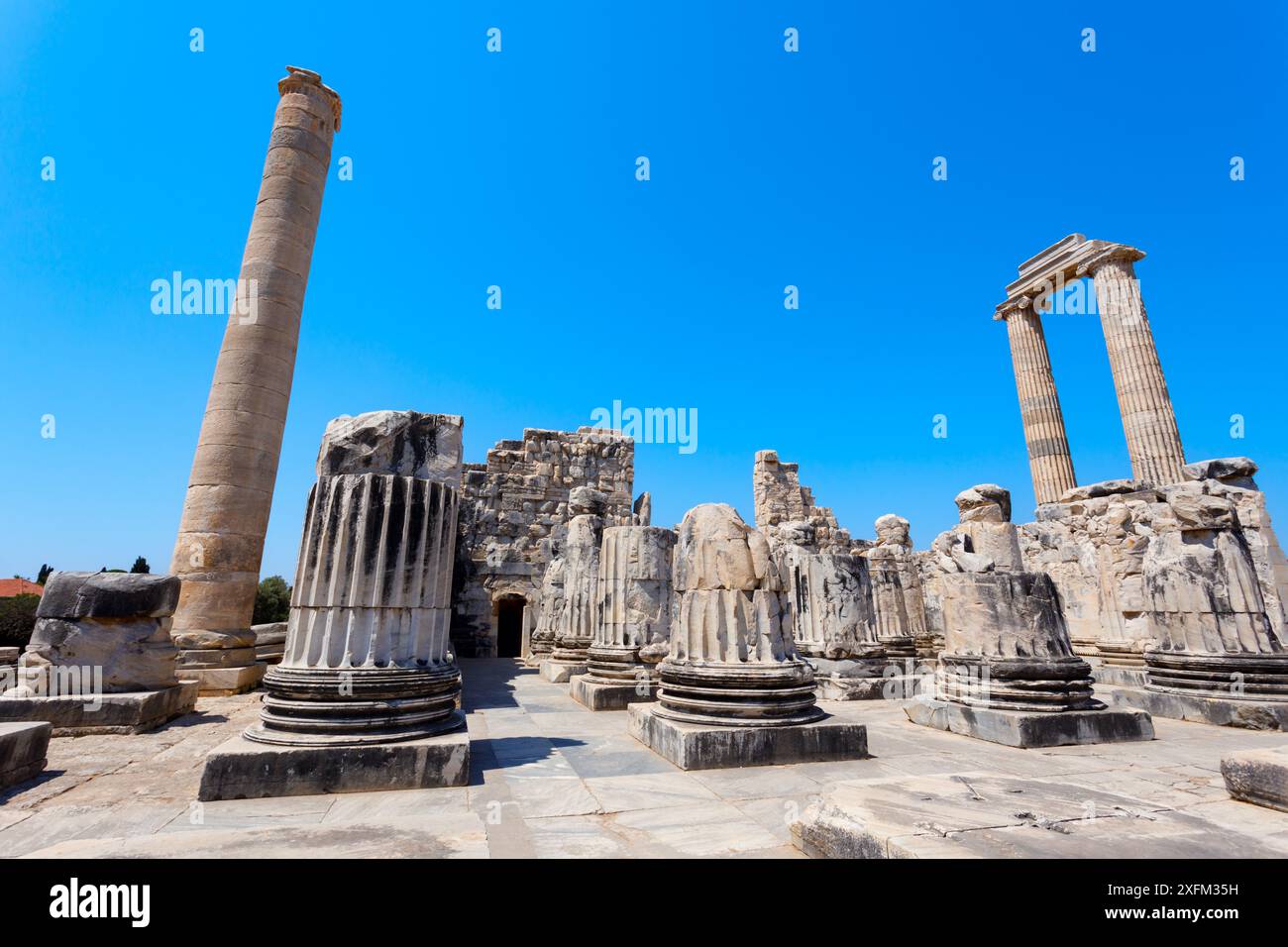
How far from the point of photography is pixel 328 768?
153 inches

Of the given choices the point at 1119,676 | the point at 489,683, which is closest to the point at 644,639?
the point at 489,683

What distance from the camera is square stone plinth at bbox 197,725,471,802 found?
374 cm

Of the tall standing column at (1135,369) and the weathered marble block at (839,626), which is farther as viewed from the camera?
the tall standing column at (1135,369)

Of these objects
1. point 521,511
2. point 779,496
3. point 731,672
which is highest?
point 779,496

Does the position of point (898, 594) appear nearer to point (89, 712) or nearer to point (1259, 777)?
Result: point (1259, 777)

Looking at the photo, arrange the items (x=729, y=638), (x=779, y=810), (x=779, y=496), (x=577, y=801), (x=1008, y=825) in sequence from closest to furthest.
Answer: (x=1008, y=825)
(x=779, y=810)
(x=577, y=801)
(x=729, y=638)
(x=779, y=496)

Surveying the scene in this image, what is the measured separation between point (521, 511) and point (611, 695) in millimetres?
12190

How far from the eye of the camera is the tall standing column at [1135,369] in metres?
15.8

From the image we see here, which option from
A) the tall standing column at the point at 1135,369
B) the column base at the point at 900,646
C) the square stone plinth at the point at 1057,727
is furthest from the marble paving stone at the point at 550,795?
the tall standing column at the point at 1135,369

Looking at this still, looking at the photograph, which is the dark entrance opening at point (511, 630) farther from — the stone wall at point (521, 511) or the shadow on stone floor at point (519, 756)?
the shadow on stone floor at point (519, 756)

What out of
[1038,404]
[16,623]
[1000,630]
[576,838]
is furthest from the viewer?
[1038,404]

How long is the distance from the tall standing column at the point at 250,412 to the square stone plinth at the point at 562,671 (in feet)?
15.1
